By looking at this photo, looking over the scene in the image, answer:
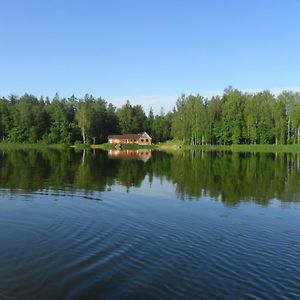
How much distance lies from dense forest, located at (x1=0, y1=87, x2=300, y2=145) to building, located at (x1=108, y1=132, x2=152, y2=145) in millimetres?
7134

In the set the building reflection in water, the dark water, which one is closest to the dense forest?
the building reflection in water

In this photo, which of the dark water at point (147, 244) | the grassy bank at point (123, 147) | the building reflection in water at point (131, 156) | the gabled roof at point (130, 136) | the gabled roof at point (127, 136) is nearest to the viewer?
the dark water at point (147, 244)

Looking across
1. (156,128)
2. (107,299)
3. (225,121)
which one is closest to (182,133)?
(225,121)

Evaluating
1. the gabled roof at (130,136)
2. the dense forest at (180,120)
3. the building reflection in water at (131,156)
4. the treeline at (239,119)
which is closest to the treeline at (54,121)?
the dense forest at (180,120)

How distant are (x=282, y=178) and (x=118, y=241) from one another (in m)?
30.1

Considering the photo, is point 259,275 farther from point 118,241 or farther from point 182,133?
point 182,133

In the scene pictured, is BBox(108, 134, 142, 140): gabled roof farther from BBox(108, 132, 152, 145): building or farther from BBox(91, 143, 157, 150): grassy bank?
BBox(91, 143, 157, 150): grassy bank

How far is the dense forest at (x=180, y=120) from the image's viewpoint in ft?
462

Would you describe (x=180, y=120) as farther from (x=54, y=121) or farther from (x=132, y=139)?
(x=54, y=121)

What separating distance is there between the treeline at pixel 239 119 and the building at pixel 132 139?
24708mm

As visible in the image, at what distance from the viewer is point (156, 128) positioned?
7584 inches

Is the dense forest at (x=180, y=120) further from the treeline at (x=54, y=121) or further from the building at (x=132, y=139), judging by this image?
the building at (x=132, y=139)

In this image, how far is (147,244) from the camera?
15.7 m

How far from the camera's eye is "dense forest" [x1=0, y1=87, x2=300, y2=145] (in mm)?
140750
